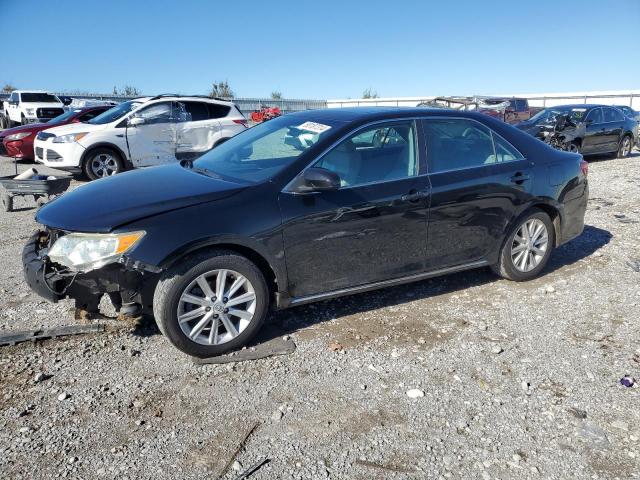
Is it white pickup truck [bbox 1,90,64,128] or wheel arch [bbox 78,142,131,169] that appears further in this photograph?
white pickup truck [bbox 1,90,64,128]

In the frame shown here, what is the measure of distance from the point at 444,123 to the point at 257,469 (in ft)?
10.5

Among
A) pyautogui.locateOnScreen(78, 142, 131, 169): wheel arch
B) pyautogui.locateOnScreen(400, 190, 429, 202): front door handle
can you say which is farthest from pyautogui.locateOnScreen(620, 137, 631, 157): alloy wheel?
pyautogui.locateOnScreen(78, 142, 131, 169): wheel arch

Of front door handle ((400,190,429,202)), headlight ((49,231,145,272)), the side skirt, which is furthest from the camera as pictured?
front door handle ((400,190,429,202))

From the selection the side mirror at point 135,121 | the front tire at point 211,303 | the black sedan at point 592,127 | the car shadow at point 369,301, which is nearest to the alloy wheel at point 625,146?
the black sedan at point 592,127

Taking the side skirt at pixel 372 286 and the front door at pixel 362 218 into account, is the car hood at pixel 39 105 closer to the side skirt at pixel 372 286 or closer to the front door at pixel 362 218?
the front door at pixel 362 218

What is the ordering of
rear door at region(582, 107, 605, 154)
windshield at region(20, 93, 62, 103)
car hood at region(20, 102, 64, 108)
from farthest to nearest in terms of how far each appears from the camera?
windshield at region(20, 93, 62, 103)
car hood at region(20, 102, 64, 108)
rear door at region(582, 107, 605, 154)

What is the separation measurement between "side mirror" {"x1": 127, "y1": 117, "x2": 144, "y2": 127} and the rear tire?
508 inches

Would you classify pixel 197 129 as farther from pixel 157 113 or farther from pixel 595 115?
pixel 595 115

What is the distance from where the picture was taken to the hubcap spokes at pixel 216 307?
3410mm

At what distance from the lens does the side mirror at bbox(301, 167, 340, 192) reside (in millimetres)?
3580

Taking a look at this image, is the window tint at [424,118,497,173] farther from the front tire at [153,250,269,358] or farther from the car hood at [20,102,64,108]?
the car hood at [20,102,64,108]

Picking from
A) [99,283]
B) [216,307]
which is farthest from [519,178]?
[99,283]

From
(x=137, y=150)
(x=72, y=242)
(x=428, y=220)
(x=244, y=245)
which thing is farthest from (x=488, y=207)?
(x=137, y=150)

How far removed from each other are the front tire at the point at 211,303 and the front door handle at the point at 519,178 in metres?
2.57
